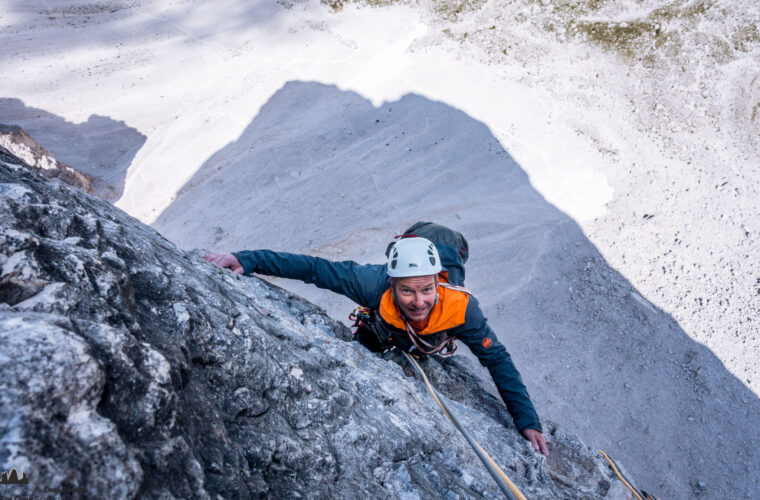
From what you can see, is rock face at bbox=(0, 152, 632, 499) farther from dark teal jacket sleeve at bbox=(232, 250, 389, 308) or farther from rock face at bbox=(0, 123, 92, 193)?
rock face at bbox=(0, 123, 92, 193)

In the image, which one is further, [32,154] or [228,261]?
[32,154]

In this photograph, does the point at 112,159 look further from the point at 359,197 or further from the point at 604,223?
the point at 604,223

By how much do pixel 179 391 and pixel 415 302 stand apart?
223 centimetres

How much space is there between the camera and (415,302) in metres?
3.60

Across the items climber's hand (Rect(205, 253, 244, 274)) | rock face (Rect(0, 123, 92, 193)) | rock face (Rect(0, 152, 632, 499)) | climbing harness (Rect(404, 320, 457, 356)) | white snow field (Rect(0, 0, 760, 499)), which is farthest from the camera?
rock face (Rect(0, 123, 92, 193))

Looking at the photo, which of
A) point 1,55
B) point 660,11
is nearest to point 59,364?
point 660,11

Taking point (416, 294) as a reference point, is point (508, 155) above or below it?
above

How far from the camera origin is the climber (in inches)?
143

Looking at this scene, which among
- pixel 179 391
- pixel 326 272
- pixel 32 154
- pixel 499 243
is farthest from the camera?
pixel 32 154

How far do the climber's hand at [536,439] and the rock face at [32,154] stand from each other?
10267mm

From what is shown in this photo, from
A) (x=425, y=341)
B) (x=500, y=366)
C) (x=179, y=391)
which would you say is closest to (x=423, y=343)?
(x=425, y=341)

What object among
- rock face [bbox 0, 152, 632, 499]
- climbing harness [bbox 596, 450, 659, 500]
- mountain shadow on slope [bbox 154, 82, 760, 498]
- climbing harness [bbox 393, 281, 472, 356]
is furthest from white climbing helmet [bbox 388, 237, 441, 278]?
mountain shadow on slope [bbox 154, 82, 760, 498]

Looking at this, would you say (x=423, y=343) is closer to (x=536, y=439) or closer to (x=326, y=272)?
(x=326, y=272)

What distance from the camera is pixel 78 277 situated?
1.75 meters
